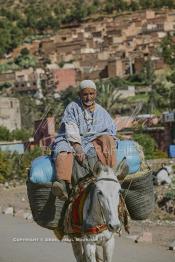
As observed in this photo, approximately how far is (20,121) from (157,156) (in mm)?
15987

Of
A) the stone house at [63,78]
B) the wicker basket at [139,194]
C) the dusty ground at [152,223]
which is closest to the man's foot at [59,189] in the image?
the wicker basket at [139,194]

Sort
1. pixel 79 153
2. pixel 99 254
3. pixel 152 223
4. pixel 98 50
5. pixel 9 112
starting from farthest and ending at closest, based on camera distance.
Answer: pixel 98 50 < pixel 9 112 < pixel 152 223 < pixel 99 254 < pixel 79 153

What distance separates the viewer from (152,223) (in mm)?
13375

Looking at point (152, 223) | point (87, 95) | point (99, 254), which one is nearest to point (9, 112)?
point (152, 223)

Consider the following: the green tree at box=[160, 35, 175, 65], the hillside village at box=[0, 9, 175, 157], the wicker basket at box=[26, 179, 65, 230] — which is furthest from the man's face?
the green tree at box=[160, 35, 175, 65]

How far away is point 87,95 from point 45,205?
93cm

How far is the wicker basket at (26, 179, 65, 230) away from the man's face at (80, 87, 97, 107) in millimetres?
720

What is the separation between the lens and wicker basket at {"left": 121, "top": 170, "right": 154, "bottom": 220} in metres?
6.11

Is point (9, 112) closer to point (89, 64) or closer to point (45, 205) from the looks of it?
point (45, 205)

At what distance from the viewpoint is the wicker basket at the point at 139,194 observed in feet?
20.0

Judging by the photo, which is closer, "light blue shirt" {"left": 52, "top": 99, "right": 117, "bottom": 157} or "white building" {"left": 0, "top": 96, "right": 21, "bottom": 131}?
"light blue shirt" {"left": 52, "top": 99, "right": 117, "bottom": 157}

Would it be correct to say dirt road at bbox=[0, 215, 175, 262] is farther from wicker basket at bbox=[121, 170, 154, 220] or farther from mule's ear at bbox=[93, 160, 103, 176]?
mule's ear at bbox=[93, 160, 103, 176]

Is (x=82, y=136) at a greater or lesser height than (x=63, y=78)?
greater

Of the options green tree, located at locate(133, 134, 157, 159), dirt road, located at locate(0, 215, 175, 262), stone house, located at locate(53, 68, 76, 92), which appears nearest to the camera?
dirt road, located at locate(0, 215, 175, 262)
